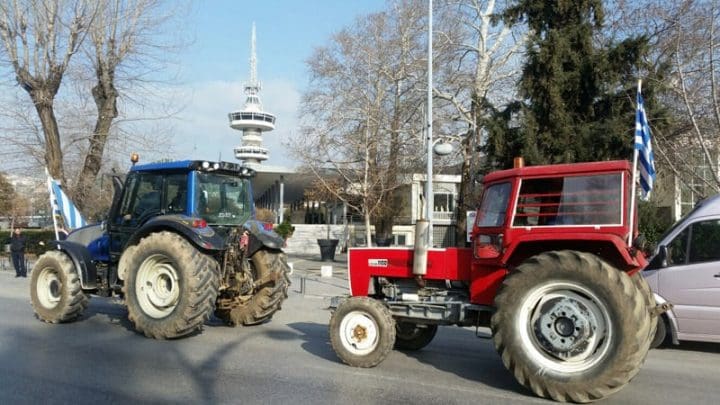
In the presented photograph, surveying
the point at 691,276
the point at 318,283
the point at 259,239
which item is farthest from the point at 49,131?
the point at 691,276

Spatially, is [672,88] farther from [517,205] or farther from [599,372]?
[599,372]

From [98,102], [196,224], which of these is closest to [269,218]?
[98,102]

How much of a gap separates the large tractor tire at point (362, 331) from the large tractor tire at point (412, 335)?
94 centimetres

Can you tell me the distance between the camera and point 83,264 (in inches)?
366

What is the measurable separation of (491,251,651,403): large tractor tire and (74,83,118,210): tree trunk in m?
18.4

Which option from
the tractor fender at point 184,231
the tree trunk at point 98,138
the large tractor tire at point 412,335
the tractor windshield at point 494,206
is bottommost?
the large tractor tire at point 412,335

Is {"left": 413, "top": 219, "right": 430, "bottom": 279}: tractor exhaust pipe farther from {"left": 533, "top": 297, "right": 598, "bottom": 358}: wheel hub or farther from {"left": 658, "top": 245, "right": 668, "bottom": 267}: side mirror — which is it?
{"left": 658, "top": 245, "right": 668, "bottom": 267}: side mirror

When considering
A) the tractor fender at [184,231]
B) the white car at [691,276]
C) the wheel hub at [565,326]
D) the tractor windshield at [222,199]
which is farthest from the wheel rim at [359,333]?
the white car at [691,276]

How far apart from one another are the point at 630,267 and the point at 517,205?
1.24 m

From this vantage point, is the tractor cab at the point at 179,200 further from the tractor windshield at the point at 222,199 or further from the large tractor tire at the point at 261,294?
the large tractor tire at the point at 261,294

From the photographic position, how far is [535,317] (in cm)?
576

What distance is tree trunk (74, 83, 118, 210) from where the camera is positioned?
20578mm

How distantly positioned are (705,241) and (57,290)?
397 inches

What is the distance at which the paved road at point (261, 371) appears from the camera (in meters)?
5.64
